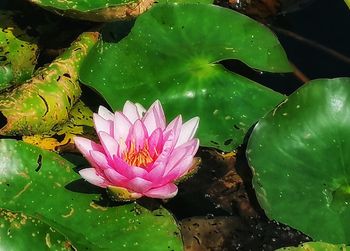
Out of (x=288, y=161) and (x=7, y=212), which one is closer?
(x=7, y=212)

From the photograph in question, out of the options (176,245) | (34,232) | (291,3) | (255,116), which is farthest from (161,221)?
(291,3)

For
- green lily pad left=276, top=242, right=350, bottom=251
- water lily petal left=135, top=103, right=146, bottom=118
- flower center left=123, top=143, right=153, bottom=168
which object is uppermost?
water lily petal left=135, top=103, right=146, bottom=118

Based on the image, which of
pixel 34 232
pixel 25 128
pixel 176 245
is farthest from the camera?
pixel 25 128

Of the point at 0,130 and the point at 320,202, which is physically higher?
the point at 0,130

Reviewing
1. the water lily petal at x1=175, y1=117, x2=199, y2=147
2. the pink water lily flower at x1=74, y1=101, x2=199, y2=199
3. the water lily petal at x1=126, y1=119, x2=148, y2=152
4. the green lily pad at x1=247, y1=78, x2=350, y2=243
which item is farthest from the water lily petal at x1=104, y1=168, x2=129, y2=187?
the green lily pad at x1=247, y1=78, x2=350, y2=243

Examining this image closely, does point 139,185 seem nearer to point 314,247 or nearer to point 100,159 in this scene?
point 100,159

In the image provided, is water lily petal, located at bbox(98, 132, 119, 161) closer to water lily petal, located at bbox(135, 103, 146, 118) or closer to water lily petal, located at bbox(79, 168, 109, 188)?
water lily petal, located at bbox(79, 168, 109, 188)

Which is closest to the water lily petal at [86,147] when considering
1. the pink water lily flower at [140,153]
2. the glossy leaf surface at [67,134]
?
the pink water lily flower at [140,153]

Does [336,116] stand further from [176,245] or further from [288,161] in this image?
[176,245]
